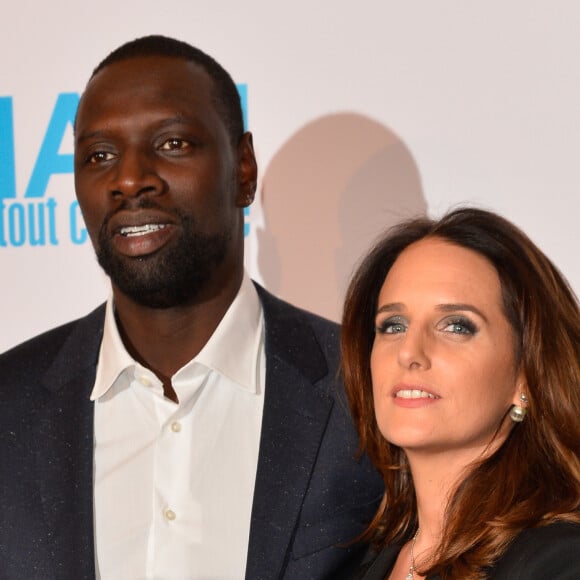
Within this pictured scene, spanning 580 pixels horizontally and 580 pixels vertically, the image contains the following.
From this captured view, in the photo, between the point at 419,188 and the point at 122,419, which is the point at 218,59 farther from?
the point at 122,419

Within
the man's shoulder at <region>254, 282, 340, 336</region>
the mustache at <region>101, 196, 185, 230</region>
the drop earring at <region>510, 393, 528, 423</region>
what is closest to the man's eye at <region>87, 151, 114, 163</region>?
the mustache at <region>101, 196, 185, 230</region>

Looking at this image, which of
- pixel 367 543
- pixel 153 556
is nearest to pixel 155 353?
pixel 153 556

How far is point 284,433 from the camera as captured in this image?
2365 mm

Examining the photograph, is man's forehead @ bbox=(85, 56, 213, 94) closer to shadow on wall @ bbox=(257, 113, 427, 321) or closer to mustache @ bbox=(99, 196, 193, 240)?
mustache @ bbox=(99, 196, 193, 240)

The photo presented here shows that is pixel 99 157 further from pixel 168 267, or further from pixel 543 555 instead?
pixel 543 555

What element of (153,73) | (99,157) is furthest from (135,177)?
(153,73)

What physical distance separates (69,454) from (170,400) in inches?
9.4

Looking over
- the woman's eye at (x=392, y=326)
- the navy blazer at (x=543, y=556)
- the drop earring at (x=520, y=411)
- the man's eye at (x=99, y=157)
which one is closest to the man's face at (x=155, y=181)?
the man's eye at (x=99, y=157)

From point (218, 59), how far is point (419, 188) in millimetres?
648

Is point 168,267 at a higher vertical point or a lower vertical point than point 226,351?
higher

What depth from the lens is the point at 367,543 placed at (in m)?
2.44

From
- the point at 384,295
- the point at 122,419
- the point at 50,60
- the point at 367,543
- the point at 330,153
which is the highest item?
the point at 50,60

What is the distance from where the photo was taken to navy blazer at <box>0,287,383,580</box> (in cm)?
228

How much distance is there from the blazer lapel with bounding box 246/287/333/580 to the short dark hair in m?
0.42
